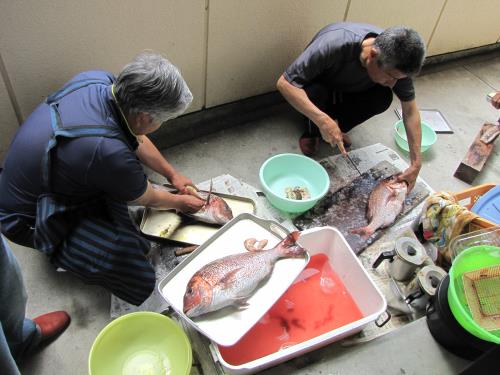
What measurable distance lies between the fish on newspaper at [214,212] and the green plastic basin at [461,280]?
120cm

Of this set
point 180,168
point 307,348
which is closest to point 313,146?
point 180,168

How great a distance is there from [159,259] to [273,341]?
79 cm

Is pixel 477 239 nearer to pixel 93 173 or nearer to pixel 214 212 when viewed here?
pixel 214 212

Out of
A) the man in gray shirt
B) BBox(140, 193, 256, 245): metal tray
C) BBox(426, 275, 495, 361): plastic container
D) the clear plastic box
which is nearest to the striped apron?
BBox(140, 193, 256, 245): metal tray

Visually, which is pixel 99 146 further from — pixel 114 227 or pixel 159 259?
pixel 159 259

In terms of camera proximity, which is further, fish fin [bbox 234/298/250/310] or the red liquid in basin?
the red liquid in basin

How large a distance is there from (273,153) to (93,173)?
1.65 meters

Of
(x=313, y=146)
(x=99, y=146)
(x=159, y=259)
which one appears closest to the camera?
(x=99, y=146)

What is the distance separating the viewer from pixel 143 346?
1.79 m

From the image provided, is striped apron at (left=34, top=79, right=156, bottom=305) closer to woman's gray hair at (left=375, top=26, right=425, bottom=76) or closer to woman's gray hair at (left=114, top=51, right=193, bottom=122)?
woman's gray hair at (left=114, top=51, right=193, bottom=122)

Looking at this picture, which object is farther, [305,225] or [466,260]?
[305,225]

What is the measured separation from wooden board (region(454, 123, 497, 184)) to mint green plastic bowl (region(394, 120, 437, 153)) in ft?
0.96

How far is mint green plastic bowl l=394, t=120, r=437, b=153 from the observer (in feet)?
10.5

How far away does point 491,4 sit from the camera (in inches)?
159
